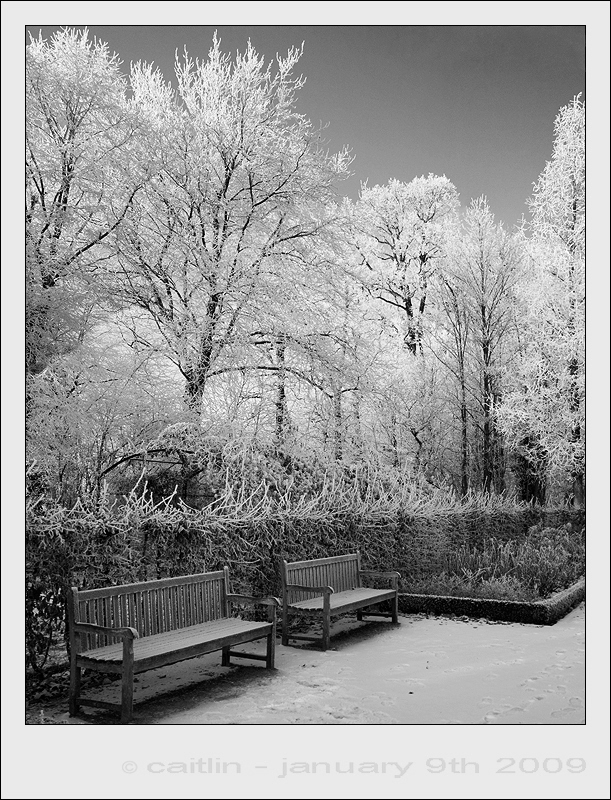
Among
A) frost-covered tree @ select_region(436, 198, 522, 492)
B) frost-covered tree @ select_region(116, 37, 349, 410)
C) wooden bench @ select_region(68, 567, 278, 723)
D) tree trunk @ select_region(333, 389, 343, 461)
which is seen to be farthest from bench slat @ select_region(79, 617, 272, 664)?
frost-covered tree @ select_region(436, 198, 522, 492)

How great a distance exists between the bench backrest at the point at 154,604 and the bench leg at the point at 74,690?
5.0 inches

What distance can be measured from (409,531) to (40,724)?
5853 mm

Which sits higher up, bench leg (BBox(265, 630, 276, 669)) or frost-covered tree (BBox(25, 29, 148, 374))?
frost-covered tree (BBox(25, 29, 148, 374))

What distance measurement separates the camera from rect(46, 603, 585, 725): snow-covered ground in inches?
168

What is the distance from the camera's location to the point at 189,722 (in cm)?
Result: 416

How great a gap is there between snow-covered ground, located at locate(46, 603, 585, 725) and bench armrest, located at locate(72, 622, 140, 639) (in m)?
0.53

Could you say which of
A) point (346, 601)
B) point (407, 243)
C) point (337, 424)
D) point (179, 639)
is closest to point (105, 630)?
point (179, 639)

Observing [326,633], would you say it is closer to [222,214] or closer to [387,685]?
[387,685]

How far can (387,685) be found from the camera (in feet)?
16.4

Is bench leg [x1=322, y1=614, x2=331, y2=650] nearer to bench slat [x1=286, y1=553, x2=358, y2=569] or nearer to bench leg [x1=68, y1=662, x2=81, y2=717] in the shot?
bench slat [x1=286, y1=553, x2=358, y2=569]

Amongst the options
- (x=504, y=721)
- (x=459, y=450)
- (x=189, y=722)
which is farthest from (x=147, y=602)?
(x=459, y=450)

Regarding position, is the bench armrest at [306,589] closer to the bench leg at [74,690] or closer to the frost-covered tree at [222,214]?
the bench leg at [74,690]

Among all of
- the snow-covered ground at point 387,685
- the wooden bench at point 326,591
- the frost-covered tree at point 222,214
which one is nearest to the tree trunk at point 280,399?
the frost-covered tree at point 222,214

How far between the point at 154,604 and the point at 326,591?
5.95ft
